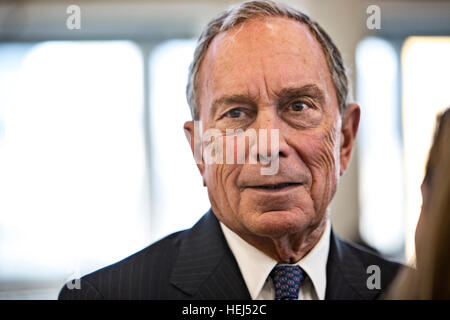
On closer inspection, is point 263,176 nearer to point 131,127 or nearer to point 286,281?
point 286,281

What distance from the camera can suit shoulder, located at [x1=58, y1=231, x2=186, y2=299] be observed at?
1.38 m

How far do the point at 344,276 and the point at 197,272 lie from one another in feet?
1.10

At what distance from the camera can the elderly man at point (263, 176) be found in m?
1.27

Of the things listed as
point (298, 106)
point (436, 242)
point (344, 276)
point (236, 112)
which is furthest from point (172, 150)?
point (436, 242)

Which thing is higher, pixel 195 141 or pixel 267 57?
pixel 267 57

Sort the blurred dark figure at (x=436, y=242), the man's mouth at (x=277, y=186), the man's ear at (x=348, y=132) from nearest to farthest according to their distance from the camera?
the blurred dark figure at (x=436, y=242)
the man's mouth at (x=277, y=186)
the man's ear at (x=348, y=132)

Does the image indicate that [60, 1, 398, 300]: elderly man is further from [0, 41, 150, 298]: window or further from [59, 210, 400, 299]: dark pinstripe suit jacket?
[0, 41, 150, 298]: window

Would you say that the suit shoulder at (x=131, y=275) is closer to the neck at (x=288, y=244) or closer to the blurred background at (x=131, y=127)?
the blurred background at (x=131, y=127)

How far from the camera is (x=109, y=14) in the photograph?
1.46m

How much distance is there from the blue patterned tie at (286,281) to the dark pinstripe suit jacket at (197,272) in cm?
7

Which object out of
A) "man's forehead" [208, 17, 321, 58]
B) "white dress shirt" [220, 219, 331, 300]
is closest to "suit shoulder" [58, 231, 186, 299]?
"white dress shirt" [220, 219, 331, 300]

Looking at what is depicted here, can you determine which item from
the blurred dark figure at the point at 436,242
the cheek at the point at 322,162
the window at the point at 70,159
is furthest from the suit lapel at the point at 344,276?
the window at the point at 70,159

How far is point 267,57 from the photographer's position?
50.0 inches
